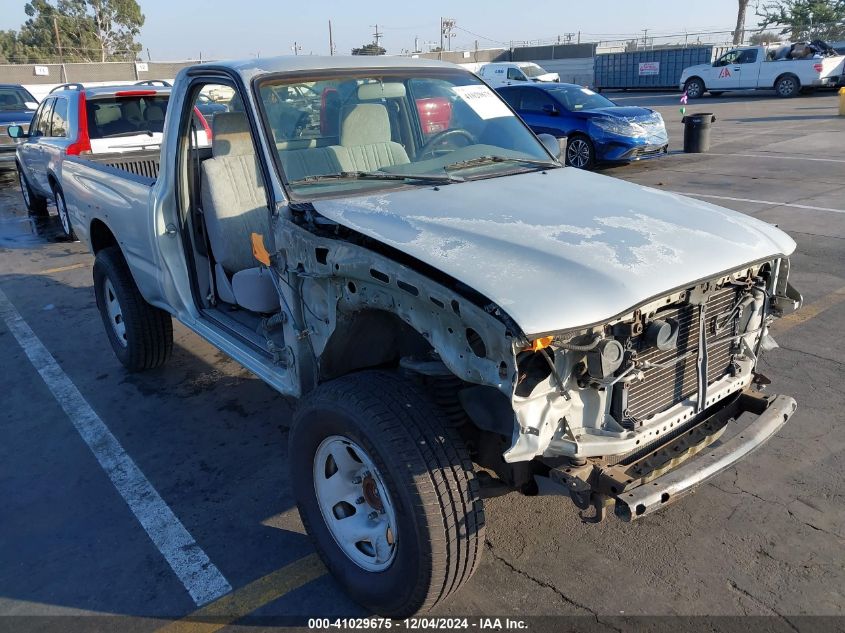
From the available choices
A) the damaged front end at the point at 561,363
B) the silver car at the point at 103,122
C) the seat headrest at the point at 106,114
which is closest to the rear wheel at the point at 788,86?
the silver car at the point at 103,122

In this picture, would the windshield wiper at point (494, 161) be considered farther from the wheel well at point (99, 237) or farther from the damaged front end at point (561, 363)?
the wheel well at point (99, 237)

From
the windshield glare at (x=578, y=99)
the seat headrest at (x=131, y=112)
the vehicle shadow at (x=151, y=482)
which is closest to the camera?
the vehicle shadow at (x=151, y=482)

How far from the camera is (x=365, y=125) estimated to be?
3750mm

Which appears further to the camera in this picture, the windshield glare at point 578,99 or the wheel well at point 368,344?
the windshield glare at point 578,99

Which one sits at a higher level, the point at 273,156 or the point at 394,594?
the point at 273,156

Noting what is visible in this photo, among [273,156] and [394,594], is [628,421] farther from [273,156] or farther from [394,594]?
[273,156]

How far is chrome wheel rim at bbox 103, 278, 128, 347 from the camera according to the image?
205 inches

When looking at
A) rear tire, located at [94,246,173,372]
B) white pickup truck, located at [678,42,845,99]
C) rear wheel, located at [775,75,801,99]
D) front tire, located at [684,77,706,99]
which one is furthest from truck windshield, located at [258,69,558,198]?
front tire, located at [684,77,706,99]

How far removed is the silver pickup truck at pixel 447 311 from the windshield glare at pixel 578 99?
1074 cm

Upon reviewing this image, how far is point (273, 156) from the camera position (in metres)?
3.31

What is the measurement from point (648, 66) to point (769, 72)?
917 cm

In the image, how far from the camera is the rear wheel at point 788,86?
80.8 feet

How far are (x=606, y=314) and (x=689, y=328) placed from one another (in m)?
0.59

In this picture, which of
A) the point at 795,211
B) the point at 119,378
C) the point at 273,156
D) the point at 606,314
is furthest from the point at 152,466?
the point at 795,211
